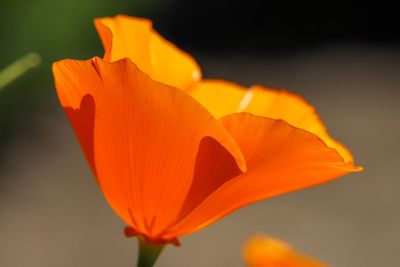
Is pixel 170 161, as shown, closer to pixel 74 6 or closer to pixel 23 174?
pixel 74 6

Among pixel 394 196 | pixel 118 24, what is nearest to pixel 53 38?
pixel 394 196

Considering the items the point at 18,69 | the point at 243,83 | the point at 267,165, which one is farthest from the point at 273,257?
the point at 243,83

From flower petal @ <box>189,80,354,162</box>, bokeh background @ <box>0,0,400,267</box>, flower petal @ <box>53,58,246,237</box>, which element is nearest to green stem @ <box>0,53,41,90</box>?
flower petal @ <box>53,58,246,237</box>

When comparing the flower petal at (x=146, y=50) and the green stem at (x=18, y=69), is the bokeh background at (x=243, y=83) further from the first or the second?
the green stem at (x=18, y=69)

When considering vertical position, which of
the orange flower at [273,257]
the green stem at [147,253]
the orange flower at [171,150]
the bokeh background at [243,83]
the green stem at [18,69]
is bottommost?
the bokeh background at [243,83]

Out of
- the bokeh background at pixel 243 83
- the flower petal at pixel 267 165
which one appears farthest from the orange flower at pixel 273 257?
the bokeh background at pixel 243 83

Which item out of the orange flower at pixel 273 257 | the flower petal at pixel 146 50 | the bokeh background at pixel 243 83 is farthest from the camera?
the bokeh background at pixel 243 83

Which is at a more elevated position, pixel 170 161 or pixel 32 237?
pixel 170 161

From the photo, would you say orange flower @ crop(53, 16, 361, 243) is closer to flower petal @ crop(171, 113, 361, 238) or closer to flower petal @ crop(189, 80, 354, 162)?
flower petal @ crop(171, 113, 361, 238)
